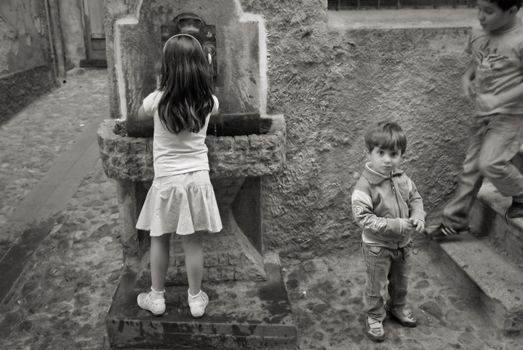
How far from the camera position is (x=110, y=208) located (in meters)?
4.09

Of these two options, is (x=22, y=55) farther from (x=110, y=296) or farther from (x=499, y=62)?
(x=499, y=62)

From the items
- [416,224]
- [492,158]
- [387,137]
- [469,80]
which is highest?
[469,80]

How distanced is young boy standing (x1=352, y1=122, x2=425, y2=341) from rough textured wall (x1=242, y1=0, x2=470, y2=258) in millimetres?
677

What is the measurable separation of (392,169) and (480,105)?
830mm

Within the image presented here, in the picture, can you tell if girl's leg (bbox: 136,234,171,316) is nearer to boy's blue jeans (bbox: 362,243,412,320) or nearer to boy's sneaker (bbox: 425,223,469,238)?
boy's blue jeans (bbox: 362,243,412,320)

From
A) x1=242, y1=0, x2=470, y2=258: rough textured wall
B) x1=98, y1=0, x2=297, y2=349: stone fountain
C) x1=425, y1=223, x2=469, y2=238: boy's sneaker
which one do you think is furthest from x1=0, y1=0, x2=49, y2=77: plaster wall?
x1=425, y1=223, x2=469, y2=238: boy's sneaker

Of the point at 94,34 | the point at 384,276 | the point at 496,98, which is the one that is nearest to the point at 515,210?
the point at 496,98

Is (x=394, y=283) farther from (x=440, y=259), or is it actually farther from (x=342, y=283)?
(x=440, y=259)

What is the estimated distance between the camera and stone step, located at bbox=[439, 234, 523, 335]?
270 centimetres

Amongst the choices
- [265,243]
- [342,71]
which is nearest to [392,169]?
[342,71]

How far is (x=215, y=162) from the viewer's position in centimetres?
264

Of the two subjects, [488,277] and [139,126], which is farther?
[488,277]

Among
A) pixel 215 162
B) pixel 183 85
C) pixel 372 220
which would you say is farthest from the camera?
pixel 215 162

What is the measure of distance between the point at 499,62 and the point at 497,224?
0.96 m
